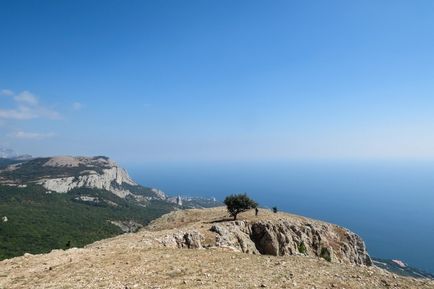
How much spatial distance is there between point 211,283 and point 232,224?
2722 centimetres

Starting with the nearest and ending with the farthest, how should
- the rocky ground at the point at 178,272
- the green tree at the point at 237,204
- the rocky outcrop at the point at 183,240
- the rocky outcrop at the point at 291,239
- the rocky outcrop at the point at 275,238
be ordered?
the rocky ground at the point at 178,272, the rocky outcrop at the point at 183,240, the rocky outcrop at the point at 275,238, the rocky outcrop at the point at 291,239, the green tree at the point at 237,204

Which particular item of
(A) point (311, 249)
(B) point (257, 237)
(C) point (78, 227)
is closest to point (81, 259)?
(B) point (257, 237)

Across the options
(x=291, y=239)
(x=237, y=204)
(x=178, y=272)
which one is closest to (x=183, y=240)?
(x=178, y=272)

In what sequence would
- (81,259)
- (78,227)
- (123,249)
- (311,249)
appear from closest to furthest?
(81,259) → (123,249) → (311,249) → (78,227)

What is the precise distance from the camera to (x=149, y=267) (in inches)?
751

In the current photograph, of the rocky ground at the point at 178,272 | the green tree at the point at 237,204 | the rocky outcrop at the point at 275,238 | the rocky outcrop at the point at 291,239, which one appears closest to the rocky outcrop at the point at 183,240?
the rocky outcrop at the point at 275,238

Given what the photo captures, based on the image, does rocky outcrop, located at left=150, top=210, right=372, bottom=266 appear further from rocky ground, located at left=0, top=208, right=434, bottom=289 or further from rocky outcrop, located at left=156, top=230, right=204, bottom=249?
rocky ground, located at left=0, top=208, right=434, bottom=289

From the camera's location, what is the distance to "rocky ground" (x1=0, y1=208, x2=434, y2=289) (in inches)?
648

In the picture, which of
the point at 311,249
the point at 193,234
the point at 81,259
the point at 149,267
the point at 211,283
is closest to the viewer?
the point at 211,283

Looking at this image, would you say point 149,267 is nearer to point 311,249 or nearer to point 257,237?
point 257,237

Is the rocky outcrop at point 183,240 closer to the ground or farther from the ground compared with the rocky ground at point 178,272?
closer to the ground

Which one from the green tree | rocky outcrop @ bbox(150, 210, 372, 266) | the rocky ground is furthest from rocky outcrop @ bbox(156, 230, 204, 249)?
the green tree

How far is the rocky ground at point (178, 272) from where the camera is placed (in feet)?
54.0

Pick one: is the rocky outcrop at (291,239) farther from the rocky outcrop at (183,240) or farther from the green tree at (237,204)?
the green tree at (237,204)
